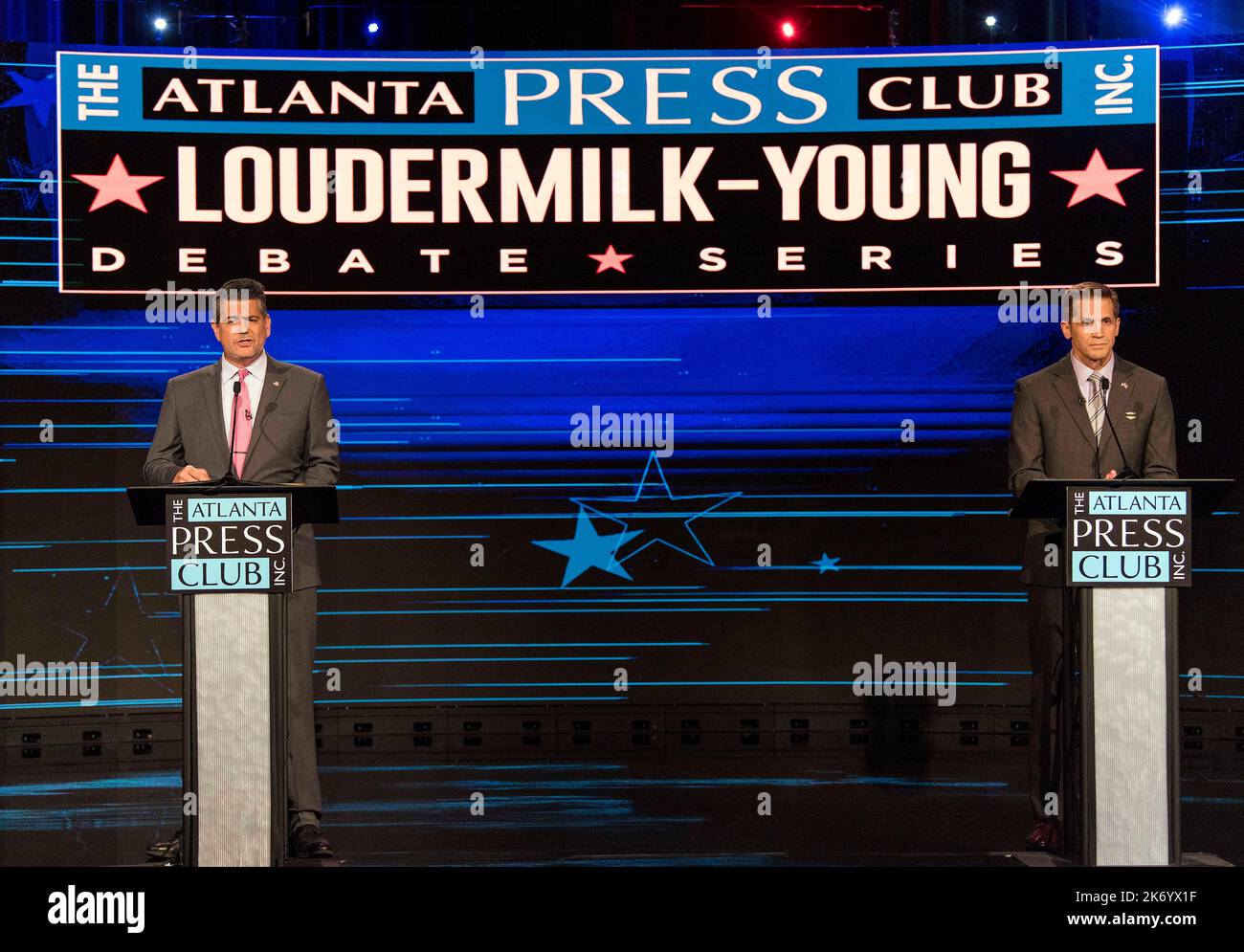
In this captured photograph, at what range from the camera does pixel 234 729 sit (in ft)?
12.8

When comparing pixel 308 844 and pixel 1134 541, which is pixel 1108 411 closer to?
pixel 1134 541

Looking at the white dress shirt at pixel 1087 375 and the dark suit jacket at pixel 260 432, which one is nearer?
the dark suit jacket at pixel 260 432

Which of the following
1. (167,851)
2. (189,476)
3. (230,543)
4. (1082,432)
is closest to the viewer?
(230,543)

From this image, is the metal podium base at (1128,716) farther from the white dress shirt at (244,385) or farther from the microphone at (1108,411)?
the white dress shirt at (244,385)

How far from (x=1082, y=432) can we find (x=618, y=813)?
6.59 ft

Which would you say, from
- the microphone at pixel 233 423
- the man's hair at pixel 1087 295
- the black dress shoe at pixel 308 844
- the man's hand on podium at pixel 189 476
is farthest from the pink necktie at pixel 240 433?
the man's hair at pixel 1087 295

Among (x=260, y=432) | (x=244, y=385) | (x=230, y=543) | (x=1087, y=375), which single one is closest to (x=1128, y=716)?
(x=1087, y=375)

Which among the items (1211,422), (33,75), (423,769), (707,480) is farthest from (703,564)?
(33,75)

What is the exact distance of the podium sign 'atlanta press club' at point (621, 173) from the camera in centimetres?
667

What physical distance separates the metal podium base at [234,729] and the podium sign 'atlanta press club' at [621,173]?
123 inches

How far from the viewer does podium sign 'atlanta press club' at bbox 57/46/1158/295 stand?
6.67m

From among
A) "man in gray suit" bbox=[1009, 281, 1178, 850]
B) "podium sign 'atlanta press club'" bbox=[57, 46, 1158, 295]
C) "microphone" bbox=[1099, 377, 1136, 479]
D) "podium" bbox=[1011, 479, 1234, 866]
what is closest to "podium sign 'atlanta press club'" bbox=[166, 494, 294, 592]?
"podium" bbox=[1011, 479, 1234, 866]

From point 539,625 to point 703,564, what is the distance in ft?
2.59
